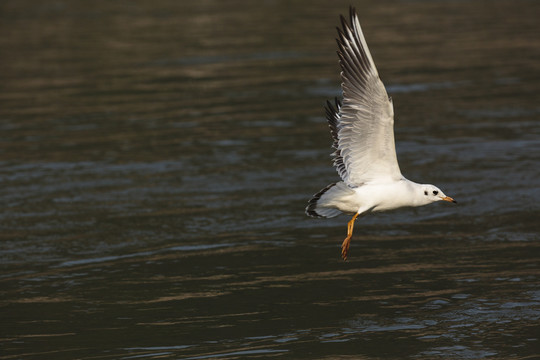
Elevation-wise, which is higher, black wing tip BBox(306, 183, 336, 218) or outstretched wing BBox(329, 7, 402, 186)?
outstretched wing BBox(329, 7, 402, 186)

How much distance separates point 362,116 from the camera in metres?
8.26

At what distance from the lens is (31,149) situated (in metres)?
15.4

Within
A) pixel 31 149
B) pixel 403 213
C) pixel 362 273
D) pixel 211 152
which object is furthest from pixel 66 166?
pixel 362 273

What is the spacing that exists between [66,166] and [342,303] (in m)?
6.87

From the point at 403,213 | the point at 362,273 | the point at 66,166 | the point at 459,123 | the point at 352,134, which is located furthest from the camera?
the point at 459,123

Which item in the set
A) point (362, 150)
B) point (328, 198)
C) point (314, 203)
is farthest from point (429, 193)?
point (314, 203)

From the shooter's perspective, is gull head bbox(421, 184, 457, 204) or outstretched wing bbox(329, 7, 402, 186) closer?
outstretched wing bbox(329, 7, 402, 186)

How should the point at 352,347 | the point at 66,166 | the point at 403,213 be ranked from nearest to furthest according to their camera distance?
the point at 352,347 → the point at 403,213 → the point at 66,166

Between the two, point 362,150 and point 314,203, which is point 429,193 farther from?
point 314,203

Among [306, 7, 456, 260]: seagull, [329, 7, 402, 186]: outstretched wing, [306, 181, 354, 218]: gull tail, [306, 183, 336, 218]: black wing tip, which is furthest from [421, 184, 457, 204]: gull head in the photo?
[306, 183, 336, 218]: black wing tip

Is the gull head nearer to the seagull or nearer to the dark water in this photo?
the seagull

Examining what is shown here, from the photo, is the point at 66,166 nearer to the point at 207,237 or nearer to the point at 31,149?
the point at 31,149

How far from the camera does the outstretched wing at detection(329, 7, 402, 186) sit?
7965 mm

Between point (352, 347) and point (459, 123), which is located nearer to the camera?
point (352, 347)
